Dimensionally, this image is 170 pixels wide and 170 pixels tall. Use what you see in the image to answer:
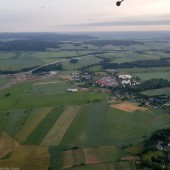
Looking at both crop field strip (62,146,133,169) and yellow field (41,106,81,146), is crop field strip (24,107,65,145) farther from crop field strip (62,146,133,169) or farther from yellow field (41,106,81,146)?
crop field strip (62,146,133,169)

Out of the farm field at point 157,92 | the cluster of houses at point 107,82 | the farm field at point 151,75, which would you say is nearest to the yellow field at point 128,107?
the farm field at point 157,92

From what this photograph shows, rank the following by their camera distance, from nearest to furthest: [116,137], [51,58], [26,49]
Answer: [116,137], [51,58], [26,49]

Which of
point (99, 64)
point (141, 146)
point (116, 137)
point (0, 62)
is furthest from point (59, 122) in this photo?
point (0, 62)

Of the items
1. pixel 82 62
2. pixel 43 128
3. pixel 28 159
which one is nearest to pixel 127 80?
pixel 82 62

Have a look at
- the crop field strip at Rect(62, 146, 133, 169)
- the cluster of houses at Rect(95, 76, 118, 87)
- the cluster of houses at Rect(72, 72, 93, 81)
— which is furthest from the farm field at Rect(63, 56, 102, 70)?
the crop field strip at Rect(62, 146, 133, 169)

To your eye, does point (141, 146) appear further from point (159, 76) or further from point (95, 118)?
point (159, 76)

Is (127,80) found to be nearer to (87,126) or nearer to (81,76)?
(81,76)
